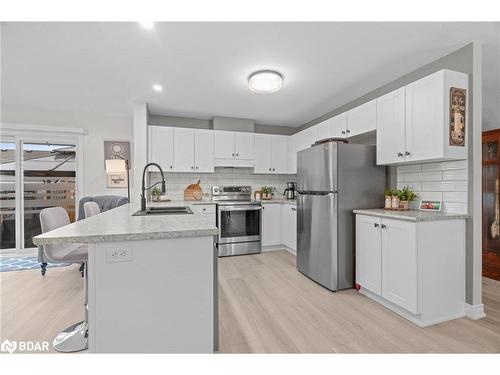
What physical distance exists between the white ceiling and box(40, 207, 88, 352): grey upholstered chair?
1496mm

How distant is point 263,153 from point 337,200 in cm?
218

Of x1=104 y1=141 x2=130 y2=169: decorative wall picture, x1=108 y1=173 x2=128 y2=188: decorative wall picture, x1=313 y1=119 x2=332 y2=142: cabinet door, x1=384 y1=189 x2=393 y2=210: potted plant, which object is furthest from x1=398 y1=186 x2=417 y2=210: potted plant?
x1=108 y1=173 x2=128 y2=188: decorative wall picture

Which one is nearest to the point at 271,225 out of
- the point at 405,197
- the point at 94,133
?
the point at 405,197

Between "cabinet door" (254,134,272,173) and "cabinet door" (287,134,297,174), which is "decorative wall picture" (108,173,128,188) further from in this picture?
"cabinet door" (287,134,297,174)

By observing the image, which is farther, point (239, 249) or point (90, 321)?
point (239, 249)

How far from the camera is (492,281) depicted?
2797mm

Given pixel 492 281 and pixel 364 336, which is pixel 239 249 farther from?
pixel 492 281

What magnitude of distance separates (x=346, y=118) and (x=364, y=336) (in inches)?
93.6

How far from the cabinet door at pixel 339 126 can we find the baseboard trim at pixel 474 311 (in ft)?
6.84

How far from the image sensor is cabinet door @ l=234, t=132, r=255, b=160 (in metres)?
4.29

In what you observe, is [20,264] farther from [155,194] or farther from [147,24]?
[147,24]
